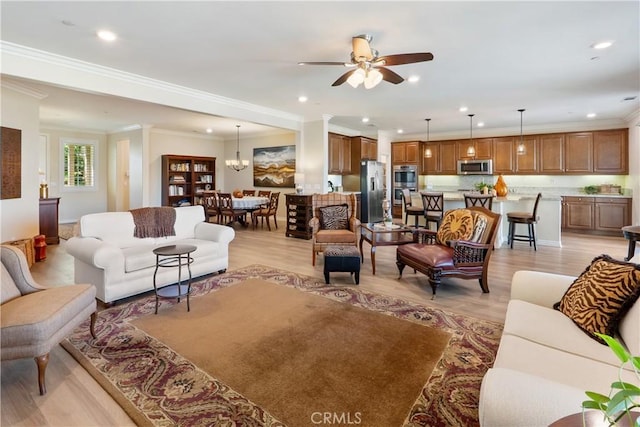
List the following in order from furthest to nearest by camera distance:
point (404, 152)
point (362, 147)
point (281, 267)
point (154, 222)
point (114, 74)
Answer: point (404, 152) < point (362, 147) < point (281, 267) < point (114, 74) < point (154, 222)

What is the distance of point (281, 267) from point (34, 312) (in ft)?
9.68

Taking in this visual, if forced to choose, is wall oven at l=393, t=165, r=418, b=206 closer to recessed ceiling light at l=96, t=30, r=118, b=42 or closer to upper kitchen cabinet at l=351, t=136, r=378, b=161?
upper kitchen cabinet at l=351, t=136, r=378, b=161

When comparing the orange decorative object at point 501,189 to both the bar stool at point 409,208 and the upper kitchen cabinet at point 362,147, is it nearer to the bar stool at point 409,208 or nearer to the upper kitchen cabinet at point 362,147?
the bar stool at point 409,208

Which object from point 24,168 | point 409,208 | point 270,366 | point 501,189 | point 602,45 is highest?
point 602,45

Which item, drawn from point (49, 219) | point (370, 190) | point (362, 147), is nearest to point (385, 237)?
point (370, 190)

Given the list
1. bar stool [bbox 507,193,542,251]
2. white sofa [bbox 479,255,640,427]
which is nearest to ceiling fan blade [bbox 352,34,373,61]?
white sofa [bbox 479,255,640,427]

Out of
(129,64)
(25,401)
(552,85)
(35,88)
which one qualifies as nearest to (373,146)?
(552,85)

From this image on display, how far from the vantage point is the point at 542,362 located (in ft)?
4.95

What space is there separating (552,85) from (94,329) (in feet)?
21.1

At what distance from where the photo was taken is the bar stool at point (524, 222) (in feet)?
18.8

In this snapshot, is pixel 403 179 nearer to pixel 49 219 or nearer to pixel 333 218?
pixel 333 218

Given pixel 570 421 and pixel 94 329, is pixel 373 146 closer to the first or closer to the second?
pixel 94 329

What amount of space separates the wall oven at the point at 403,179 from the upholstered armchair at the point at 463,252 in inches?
236

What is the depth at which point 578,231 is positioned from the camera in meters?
7.77
